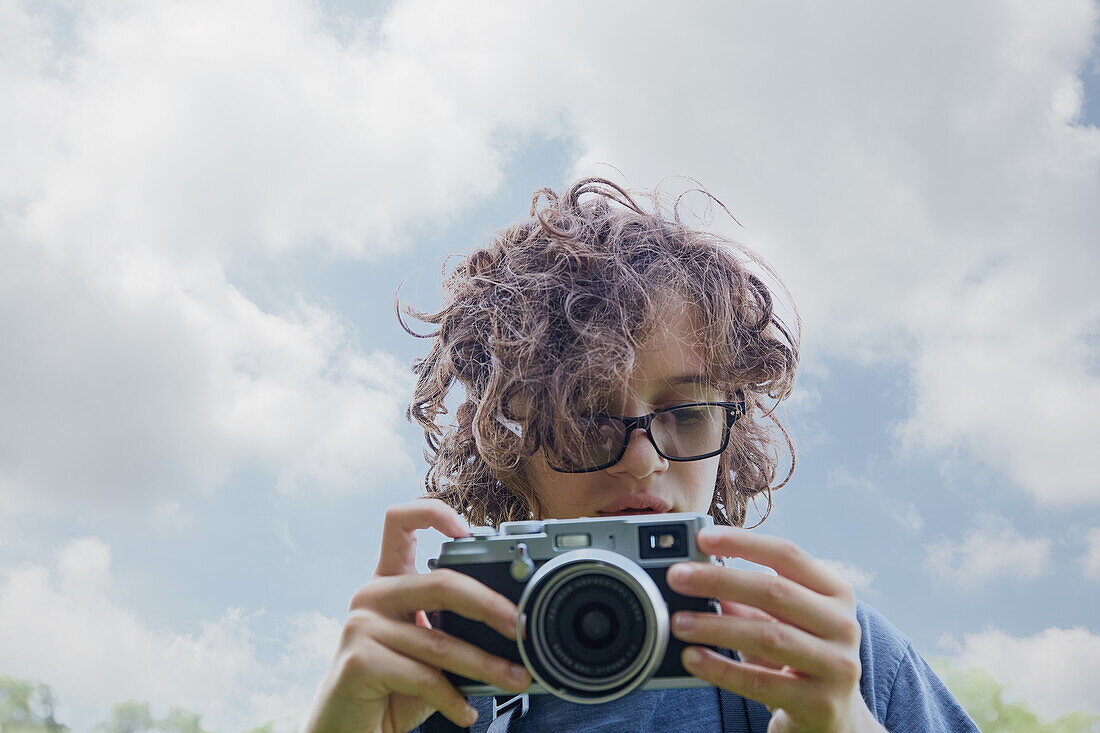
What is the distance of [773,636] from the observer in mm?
773

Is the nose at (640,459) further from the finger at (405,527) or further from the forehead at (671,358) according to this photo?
the finger at (405,527)

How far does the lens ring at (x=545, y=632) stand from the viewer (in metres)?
0.78

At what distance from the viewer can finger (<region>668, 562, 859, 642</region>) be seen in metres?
0.78

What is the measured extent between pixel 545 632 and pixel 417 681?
6.1 inches

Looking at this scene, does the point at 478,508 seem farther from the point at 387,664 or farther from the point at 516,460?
the point at 387,664

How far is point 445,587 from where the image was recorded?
0.84 meters

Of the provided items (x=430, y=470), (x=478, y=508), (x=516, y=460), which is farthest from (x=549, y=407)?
(x=430, y=470)

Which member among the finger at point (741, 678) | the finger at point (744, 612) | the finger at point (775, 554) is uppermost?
the finger at point (775, 554)

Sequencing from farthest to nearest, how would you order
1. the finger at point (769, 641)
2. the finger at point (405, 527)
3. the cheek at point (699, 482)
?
the cheek at point (699, 482) → the finger at point (405, 527) → the finger at point (769, 641)

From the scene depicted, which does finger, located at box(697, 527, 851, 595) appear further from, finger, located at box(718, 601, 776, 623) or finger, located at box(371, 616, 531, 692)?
finger, located at box(371, 616, 531, 692)

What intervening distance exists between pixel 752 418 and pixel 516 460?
1.78 ft

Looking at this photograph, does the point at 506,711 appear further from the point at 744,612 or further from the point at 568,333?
the point at 568,333

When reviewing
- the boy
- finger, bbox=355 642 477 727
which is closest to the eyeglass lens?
the boy

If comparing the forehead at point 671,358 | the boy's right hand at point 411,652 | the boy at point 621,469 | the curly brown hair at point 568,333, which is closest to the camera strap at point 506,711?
the boy at point 621,469
